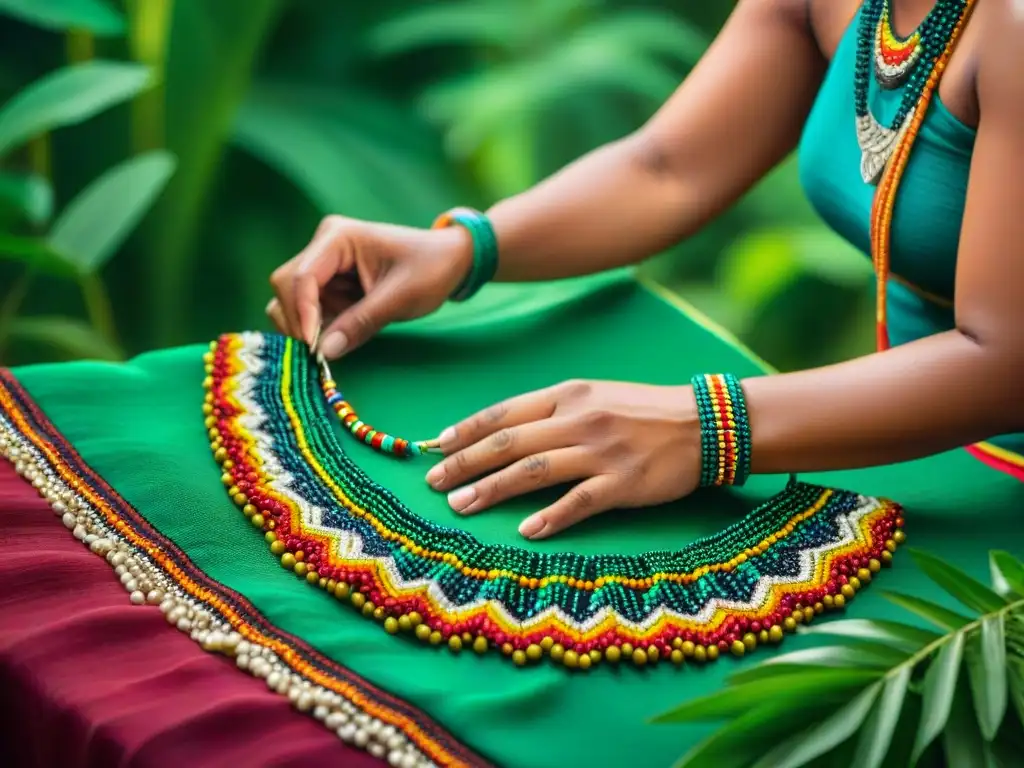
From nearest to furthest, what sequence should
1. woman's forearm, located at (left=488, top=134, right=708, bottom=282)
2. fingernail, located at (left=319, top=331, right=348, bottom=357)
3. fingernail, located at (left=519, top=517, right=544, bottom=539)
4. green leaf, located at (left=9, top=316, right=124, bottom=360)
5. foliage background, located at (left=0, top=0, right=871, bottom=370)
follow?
fingernail, located at (left=519, top=517, right=544, bottom=539) < fingernail, located at (left=319, top=331, right=348, bottom=357) < woman's forearm, located at (left=488, top=134, right=708, bottom=282) < green leaf, located at (left=9, top=316, right=124, bottom=360) < foliage background, located at (left=0, top=0, right=871, bottom=370)

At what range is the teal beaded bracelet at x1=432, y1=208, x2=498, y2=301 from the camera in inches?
40.6

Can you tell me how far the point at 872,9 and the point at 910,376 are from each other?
0.29m

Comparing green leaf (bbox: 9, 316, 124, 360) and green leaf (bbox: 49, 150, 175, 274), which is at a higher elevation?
green leaf (bbox: 49, 150, 175, 274)

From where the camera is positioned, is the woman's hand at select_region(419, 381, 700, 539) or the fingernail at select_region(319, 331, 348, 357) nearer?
the woman's hand at select_region(419, 381, 700, 539)

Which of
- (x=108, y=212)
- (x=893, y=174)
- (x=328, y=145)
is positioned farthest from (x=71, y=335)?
(x=893, y=174)

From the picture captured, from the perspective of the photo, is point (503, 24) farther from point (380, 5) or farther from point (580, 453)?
point (580, 453)

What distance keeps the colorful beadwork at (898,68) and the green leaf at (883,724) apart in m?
0.42

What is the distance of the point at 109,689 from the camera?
63 centimetres

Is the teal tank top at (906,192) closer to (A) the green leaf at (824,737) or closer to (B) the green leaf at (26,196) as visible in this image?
(A) the green leaf at (824,737)

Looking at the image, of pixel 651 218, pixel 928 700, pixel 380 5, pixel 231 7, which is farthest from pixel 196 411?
pixel 380 5

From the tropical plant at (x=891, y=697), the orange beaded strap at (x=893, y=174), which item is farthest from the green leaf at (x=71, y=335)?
the tropical plant at (x=891, y=697)

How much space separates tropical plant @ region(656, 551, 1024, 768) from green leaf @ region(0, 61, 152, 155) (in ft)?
4.08

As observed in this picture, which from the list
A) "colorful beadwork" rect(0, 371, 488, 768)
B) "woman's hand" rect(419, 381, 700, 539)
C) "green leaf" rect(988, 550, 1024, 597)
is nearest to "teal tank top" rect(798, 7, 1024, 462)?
"woman's hand" rect(419, 381, 700, 539)

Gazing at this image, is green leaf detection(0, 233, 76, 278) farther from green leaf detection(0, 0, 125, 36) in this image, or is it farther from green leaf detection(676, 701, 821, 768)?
green leaf detection(676, 701, 821, 768)
